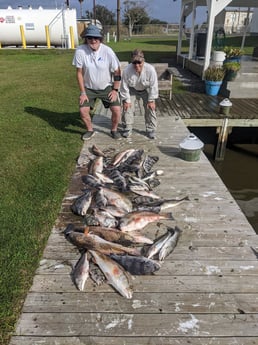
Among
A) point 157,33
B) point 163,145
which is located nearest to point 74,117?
point 163,145

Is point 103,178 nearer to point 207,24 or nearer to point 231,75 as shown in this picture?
point 231,75

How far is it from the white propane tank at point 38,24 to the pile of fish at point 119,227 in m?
22.6

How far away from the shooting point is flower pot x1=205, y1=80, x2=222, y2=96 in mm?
8891

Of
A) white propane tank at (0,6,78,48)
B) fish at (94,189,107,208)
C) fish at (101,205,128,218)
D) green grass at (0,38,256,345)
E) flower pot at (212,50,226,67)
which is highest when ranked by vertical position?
white propane tank at (0,6,78,48)

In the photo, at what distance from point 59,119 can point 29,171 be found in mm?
2723

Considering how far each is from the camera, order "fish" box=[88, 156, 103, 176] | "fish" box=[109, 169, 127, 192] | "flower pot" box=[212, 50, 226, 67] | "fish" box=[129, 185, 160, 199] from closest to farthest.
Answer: "fish" box=[129, 185, 160, 199] < "fish" box=[109, 169, 127, 192] < "fish" box=[88, 156, 103, 176] < "flower pot" box=[212, 50, 226, 67]

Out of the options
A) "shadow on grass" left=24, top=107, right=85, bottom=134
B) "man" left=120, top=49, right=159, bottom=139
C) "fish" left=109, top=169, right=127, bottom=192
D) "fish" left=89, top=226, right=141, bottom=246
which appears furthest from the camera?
"shadow on grass" left=24, top=107, right=85, bottom=134

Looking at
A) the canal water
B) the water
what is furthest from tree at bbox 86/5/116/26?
the water

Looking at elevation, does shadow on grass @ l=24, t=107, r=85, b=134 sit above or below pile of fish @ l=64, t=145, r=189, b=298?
below

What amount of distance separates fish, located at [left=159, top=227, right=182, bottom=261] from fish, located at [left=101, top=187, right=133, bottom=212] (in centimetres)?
62

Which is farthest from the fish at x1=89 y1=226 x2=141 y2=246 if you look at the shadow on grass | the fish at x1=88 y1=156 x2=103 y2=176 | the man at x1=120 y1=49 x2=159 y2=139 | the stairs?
the stairs

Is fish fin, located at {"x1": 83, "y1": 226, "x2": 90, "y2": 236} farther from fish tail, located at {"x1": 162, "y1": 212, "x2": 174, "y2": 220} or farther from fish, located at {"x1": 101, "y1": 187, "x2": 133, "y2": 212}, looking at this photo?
fish tail, located at {"x1": 162, "y1": 212, "x2": 174, "y2": 220}

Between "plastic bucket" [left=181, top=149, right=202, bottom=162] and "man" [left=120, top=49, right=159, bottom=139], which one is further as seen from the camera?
"man" [left=120, top=49, right=159, bottom=139]

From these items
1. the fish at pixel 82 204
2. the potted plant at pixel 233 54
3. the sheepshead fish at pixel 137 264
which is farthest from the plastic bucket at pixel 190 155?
the potted plant at pixel 233 54
